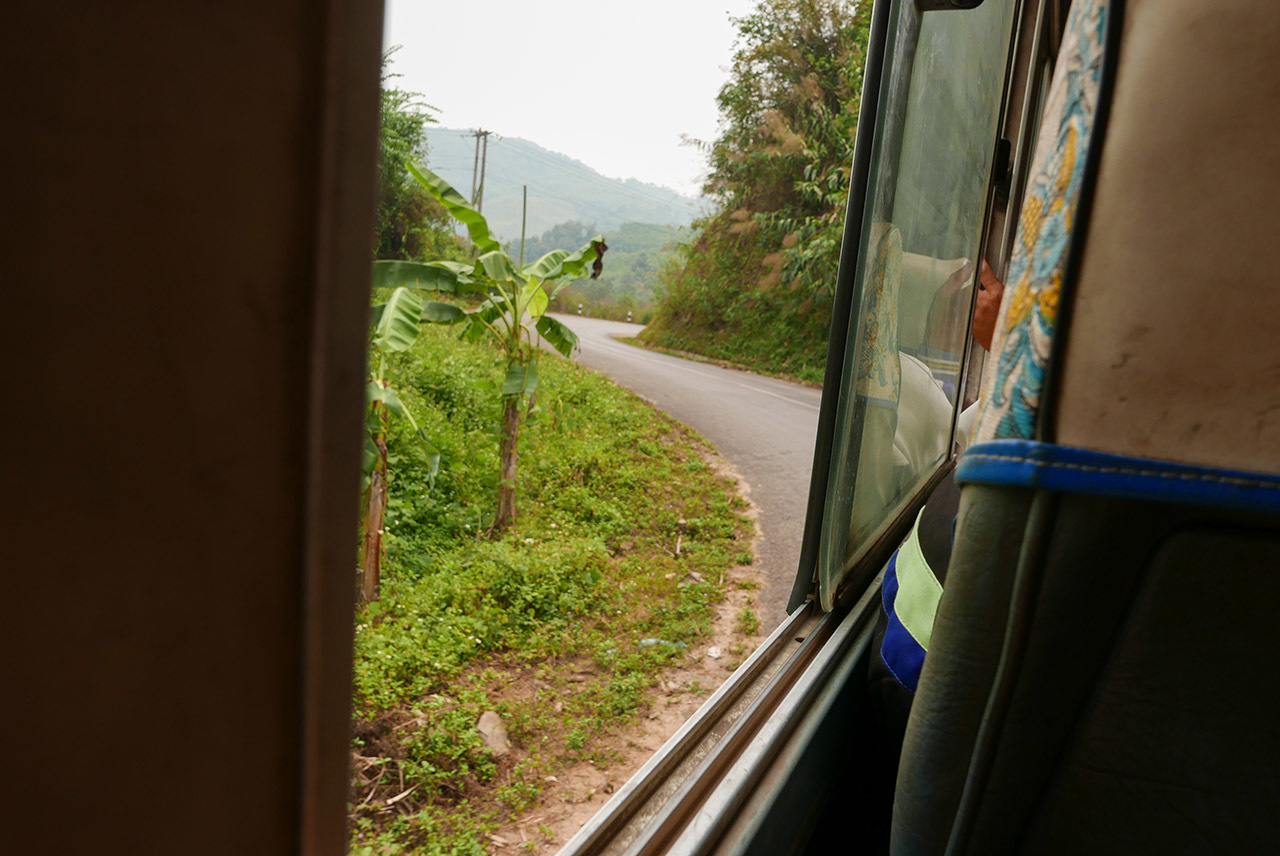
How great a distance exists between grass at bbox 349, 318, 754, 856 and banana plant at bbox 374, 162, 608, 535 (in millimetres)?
530

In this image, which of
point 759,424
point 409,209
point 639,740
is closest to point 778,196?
point 759,424

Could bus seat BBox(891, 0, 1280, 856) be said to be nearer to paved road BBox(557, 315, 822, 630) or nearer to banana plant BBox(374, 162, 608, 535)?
paved road BBox(557, 315, 822, 630)

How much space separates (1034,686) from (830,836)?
928 mm

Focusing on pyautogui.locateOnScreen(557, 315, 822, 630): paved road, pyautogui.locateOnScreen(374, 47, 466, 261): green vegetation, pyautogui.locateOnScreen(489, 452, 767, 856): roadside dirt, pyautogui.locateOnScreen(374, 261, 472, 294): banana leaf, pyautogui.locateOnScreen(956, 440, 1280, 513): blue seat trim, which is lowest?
pyautogui.locateOnScreen(489, 452, 767, 856): roadside dirt

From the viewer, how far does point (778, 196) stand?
54.3ft

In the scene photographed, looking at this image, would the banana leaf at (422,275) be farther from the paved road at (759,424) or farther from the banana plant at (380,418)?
the paved road at (759,424)

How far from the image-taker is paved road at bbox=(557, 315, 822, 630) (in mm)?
4938

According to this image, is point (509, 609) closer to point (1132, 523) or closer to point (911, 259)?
point (911, 259)

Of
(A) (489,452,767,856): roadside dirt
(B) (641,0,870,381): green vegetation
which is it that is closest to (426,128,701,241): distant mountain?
(B) (641,0,870,381): green vegetation

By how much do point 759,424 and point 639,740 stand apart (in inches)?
258

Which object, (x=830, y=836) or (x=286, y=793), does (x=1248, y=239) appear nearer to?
(x=286, y=793)

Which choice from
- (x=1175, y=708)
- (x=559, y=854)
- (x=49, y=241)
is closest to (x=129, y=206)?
(x=49, y=241)

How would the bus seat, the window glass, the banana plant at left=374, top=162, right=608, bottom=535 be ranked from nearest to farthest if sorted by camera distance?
the bus seat, the window glass, the banana plant at left=374, top=162, right=608, bottom=535

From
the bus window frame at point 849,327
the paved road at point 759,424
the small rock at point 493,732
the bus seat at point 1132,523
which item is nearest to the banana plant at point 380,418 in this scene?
the small rock at point 493,732
